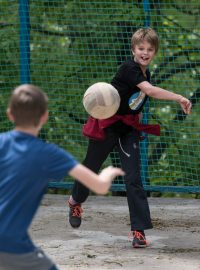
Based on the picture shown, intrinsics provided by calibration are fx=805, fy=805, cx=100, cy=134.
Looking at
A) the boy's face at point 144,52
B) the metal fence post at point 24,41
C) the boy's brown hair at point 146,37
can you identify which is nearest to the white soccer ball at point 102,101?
the boy's face at point 144,52

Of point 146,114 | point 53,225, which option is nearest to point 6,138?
point 53,225

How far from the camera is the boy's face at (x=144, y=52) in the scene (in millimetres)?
5891

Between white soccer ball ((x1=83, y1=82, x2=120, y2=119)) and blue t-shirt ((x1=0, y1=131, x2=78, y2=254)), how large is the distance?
220 cm

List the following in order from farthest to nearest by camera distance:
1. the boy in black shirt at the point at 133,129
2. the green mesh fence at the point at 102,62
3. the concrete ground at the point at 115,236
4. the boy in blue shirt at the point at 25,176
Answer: the green mesh fence at the point at 102,62 → the boy in black shirt at the point at 133,129 → the concrete ground at the point at 115,236 → the boy in blue shirt at the point at 25,176

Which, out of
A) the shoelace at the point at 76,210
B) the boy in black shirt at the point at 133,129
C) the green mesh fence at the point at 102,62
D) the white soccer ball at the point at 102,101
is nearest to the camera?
the white soccer ball at the point at 102,101

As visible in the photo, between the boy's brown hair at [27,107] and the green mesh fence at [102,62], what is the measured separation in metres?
4.97

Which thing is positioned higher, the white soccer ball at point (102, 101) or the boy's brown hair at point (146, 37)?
the boy's brown hair at point (146, 37)

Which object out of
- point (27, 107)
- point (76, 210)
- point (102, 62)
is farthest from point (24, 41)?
point (27, 107)

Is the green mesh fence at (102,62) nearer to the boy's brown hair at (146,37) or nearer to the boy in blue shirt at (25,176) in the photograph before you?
the boy's brown hair at (146,37)

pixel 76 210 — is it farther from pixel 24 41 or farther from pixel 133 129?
pixel 24 41

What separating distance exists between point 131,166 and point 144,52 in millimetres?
840

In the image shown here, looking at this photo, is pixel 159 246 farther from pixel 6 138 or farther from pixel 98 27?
pixel 98 27

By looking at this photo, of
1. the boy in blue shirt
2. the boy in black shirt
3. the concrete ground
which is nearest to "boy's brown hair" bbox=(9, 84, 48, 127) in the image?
the boy in blue shirt

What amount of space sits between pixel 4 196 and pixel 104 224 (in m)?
3.40
